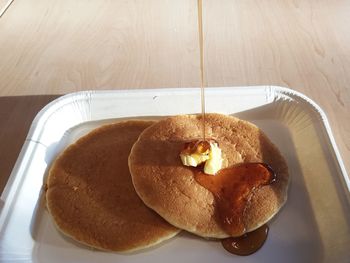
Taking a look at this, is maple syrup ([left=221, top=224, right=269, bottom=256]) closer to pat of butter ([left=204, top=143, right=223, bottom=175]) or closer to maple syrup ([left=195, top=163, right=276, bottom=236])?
maple syrup ([left=195, top=163, right=276, bottom=236])

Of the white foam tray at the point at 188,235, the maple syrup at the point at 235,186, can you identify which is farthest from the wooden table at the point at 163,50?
the maple syrup at the point at 235,186

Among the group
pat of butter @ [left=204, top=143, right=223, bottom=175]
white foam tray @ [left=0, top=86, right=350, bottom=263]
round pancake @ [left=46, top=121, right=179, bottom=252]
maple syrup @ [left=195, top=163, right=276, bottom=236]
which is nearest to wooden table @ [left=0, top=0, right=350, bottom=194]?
white foam tray @ [left=0, top=86, right=350, bottom=263]

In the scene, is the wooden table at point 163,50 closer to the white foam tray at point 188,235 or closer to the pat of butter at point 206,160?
the white foam tray at point 188,235

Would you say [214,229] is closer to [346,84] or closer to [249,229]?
[249,229]

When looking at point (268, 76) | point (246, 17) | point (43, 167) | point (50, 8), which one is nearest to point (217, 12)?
point (246, 17)

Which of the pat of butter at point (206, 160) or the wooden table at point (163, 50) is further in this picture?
the wooden table at point (163, 50)

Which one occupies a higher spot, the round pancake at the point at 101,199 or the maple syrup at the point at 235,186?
the maple syrup at the point at 235,186

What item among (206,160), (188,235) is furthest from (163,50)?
(188,235)
